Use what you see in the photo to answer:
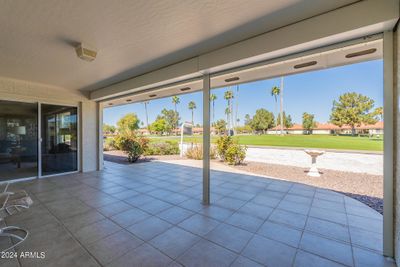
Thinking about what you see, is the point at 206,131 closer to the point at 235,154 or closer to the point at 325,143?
the point at 235,154

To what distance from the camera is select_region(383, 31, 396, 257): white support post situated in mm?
1759

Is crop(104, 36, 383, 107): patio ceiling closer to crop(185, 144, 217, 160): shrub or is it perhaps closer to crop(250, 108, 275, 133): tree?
crop(185, 144, 217, 160): shrub

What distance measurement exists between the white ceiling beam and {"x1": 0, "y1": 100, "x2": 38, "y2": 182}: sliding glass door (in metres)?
4.67

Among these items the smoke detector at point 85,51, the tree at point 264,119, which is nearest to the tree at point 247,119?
the tree at point 264,119

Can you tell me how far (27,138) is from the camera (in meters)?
4.77

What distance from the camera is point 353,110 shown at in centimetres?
2486

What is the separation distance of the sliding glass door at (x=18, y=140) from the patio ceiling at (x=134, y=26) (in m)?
1.87

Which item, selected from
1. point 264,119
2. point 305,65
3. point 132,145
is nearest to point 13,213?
point 305,65

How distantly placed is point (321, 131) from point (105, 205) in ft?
160

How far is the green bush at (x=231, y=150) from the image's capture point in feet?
23.5

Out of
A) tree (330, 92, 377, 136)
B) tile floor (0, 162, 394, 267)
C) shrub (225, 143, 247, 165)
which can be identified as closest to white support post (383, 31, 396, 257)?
tile floor (0, 162, 394, 267)

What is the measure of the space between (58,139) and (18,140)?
0.87 meters

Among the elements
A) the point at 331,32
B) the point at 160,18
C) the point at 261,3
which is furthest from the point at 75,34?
the point at 331,32

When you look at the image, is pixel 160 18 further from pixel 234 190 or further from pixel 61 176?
pixel 61 176
